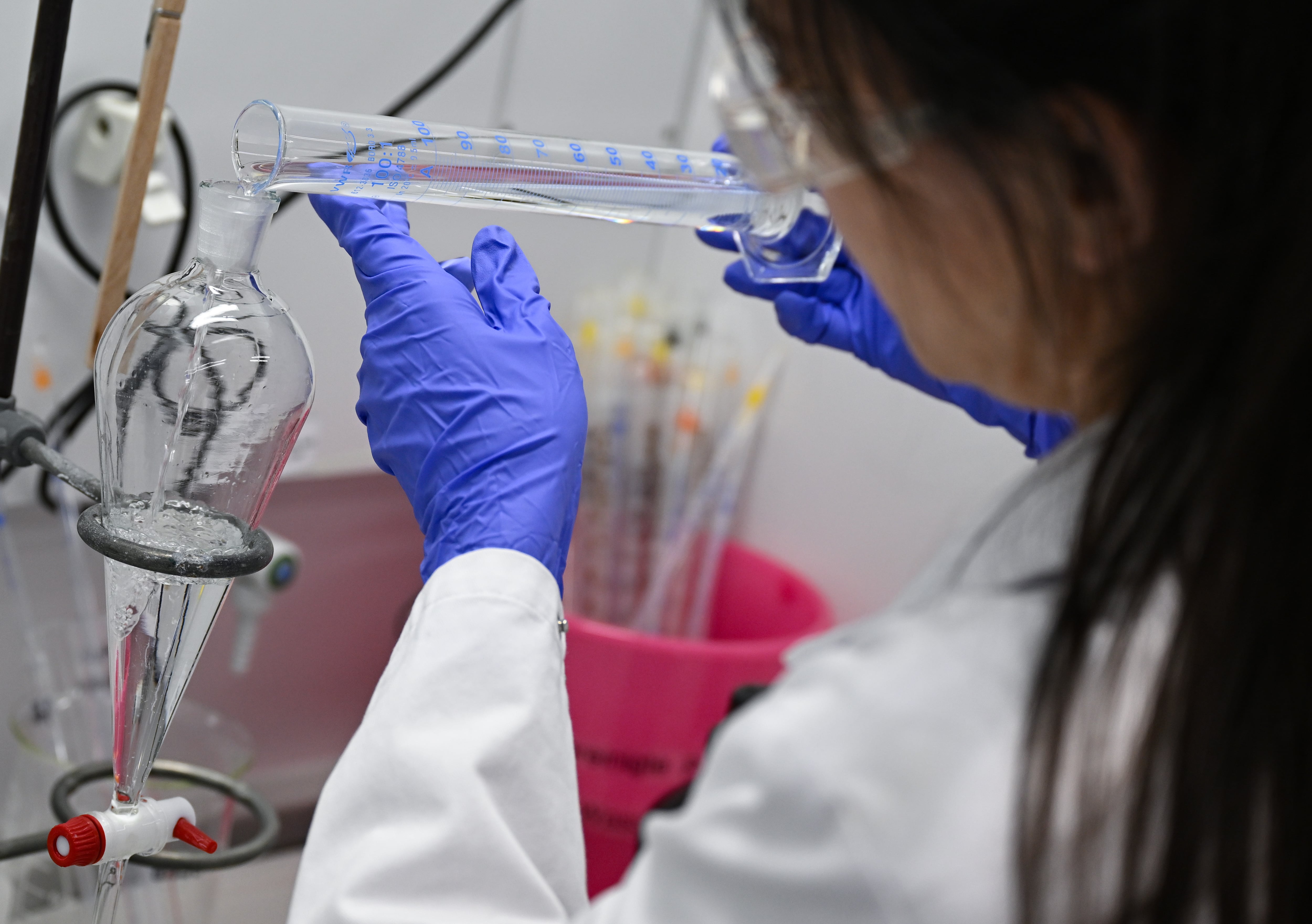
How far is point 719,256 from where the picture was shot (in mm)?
2070

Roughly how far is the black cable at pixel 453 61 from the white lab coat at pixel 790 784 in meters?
1.06

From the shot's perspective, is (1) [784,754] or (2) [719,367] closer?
(1) [784,754]

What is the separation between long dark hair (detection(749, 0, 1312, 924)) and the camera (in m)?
Answer: 0.45

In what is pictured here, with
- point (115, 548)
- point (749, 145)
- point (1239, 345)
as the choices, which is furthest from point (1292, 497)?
point (115, 548)

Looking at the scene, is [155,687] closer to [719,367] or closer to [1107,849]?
[1107,849]

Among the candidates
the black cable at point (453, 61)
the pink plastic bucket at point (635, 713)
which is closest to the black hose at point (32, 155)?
the black cable at point (453, 61)

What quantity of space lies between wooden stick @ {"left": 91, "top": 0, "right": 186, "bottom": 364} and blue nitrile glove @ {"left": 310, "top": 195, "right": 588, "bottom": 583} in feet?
0.71

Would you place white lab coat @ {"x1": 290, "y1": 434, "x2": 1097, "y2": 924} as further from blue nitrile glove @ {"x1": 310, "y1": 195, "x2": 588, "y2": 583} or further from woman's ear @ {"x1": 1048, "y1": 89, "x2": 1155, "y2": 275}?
blue nitrile glove @ {"x1": 310, "y1": 195, "x2": 588, "y2": 583}

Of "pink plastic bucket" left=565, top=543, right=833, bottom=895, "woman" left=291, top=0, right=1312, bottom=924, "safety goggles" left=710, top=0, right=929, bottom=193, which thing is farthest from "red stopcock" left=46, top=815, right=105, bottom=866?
"pink plastic bucket" left=565, top=543, right=833, bottom=895

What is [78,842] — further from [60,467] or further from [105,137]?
[105,137]

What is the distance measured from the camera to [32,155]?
0.90m

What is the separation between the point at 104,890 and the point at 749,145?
2.23ft

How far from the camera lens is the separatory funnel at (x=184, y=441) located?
0.76 m

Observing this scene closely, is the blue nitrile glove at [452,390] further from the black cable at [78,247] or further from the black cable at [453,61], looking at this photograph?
the black cable at [453,61]
